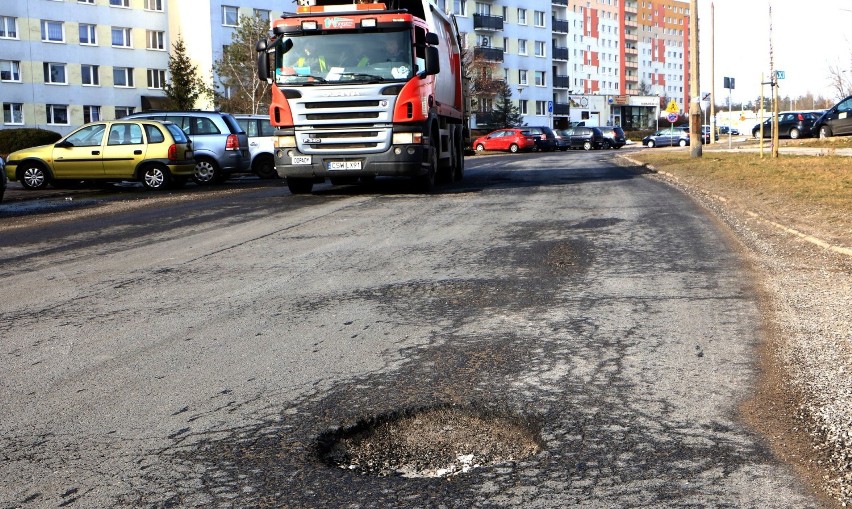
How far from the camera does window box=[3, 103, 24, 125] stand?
60.1 meters

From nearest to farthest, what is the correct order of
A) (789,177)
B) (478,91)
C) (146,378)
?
(146,378) < (789,177) < (478,91)

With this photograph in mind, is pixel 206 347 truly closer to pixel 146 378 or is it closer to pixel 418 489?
pixel 146 378

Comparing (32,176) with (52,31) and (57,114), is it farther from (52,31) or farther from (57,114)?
(52,31)

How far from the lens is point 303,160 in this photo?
16.9 m

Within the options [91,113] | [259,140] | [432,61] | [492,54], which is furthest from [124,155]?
[492,54]

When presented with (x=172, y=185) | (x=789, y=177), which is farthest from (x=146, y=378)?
(x=172, y=185)

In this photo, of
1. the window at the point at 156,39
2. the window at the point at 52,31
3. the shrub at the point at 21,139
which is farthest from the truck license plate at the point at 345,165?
the window at the point at 156,39

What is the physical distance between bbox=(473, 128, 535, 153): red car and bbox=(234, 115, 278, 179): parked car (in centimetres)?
3031

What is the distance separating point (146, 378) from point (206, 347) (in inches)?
26.3

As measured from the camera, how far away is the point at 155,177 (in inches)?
858

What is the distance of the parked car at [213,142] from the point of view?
23.8 meters

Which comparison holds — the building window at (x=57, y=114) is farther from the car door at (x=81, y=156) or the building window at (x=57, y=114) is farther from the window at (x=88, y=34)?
the car door at (x=81, y=156)

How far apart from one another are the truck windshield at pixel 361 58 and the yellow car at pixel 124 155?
20.5 ft

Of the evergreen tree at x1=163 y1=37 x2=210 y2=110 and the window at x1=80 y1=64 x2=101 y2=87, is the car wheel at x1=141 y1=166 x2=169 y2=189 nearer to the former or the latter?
the evergreen tree at x1=163 y1=37 x2=210 y2=110
